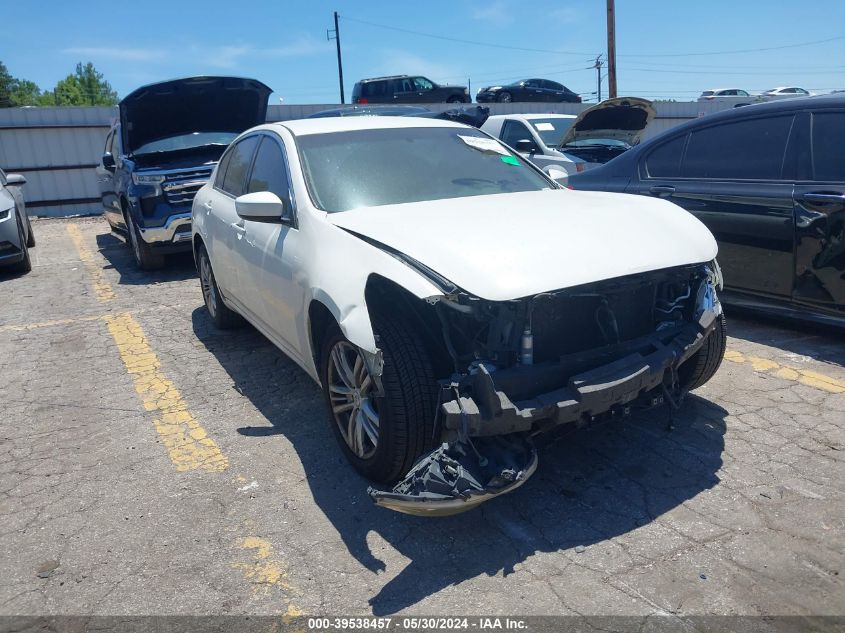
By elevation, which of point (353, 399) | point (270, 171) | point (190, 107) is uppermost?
point (190, 107)

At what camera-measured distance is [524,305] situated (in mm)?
2730

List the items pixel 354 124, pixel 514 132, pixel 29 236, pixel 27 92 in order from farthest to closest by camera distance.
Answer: pixel 27 92
pixel 514 132
pixel 29 236
pixel 354 124

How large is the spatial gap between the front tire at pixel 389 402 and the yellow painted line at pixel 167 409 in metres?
0.88

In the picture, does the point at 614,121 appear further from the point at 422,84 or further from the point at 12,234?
the point at 422,84

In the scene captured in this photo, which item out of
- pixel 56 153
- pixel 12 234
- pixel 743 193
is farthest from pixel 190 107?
pixel 56 153

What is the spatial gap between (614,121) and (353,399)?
8.17 m

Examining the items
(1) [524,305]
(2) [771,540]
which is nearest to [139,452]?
(1) [524,305]

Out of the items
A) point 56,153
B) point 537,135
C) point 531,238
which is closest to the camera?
point 531,238

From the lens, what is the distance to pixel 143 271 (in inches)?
352

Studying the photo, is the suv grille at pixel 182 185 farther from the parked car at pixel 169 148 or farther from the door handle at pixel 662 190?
the door handle at pixel 662 190

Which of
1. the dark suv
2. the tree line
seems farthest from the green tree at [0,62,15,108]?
the dark suv

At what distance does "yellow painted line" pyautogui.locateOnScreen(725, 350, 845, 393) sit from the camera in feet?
13.5

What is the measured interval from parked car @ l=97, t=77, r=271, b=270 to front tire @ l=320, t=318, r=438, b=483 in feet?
19.0

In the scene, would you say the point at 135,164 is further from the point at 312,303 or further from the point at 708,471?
the point at 708,471
